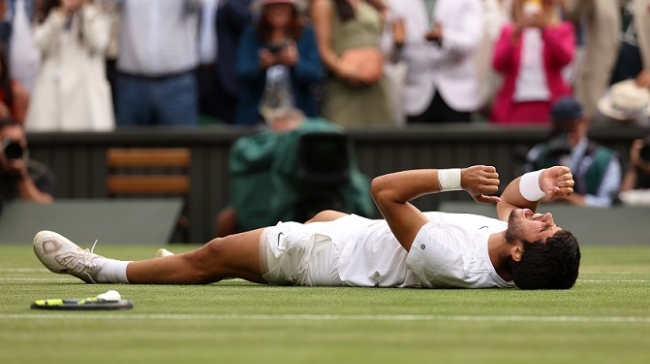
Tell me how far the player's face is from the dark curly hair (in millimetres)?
33

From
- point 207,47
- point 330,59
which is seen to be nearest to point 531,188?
point 330,59

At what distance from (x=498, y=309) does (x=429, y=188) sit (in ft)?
3.25

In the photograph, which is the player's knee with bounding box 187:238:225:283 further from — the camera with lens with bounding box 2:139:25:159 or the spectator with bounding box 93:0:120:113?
the spectator with bounding box 93:0:120:113

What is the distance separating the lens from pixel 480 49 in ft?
55.7

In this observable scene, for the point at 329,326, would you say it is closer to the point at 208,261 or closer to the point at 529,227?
the point at 529,227

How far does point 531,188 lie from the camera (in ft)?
27.5

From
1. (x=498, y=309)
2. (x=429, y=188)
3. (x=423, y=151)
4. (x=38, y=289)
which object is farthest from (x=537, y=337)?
(x=423, y=151)

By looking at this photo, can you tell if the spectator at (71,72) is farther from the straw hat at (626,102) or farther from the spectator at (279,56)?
the straw hat at (626,102)

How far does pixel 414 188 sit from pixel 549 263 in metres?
0.86

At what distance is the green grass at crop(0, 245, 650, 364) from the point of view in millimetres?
5328

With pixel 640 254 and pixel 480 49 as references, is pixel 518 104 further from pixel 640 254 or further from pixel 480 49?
pixel 640 254

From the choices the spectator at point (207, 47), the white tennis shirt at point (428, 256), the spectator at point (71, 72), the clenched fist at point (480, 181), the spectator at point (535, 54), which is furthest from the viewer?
the spectator at point (207, 47)

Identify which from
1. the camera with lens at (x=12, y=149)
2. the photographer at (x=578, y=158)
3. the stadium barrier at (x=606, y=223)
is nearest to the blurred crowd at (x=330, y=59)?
the camera with lens at (x=12, y=149)

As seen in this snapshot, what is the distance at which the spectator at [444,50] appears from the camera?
1595 cm
